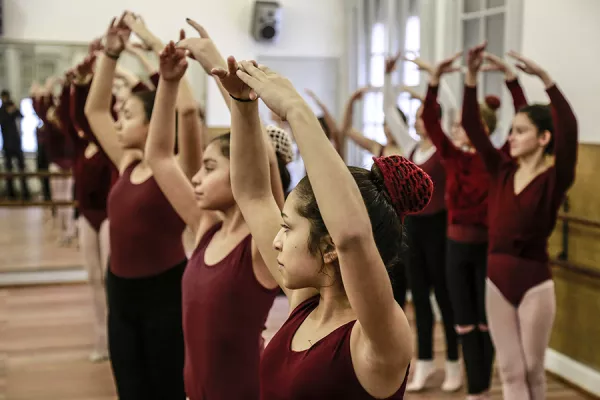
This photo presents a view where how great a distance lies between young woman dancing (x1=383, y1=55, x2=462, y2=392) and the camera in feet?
12.4

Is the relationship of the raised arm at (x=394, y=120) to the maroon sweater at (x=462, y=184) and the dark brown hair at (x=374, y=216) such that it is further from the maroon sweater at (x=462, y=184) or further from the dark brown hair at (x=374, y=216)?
the dark brown hair at (x=374, y=216)

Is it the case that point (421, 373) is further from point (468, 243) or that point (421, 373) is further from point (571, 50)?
point (571, 50)

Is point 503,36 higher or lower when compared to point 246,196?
higher

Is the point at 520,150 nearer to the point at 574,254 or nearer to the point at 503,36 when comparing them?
the point at 574,254

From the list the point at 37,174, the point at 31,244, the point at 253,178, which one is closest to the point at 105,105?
the point at 253,178

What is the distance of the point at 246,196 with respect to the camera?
1.62 m

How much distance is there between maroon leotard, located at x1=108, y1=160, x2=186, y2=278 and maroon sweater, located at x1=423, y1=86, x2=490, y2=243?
141 cm

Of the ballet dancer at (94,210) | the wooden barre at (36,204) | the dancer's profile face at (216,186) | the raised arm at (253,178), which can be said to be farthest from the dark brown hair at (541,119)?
the wooden barre at (36,204)

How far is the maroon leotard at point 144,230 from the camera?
96.0 inches

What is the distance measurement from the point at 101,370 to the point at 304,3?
14.2 feet

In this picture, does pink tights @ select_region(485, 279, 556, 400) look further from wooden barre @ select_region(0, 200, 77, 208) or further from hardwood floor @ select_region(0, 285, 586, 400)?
wooden barre @ select_region(0, 200, 77, 208)

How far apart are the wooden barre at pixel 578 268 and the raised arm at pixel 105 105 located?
2.27 metres

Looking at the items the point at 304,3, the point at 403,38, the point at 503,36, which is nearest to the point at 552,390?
the point at 503,36

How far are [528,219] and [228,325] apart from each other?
4.78 ft
